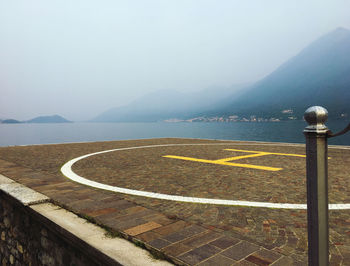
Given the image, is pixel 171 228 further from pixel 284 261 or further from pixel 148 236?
pixel 284 261

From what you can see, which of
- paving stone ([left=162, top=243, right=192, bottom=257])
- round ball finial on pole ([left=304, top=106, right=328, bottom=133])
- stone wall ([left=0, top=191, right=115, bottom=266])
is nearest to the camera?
round ball finial on pole ([left=304, top=106, right=328, bottom=133])

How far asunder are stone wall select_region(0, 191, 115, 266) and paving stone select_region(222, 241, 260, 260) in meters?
1.38

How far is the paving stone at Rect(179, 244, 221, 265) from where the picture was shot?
2.68m

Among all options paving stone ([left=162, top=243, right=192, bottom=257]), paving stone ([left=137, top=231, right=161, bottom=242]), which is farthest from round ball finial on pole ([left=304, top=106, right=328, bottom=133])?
paving stone ([left=137, top=231, right=161, bottom=242])

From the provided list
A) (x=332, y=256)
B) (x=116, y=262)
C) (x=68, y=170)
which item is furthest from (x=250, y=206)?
(x=68, y=170)

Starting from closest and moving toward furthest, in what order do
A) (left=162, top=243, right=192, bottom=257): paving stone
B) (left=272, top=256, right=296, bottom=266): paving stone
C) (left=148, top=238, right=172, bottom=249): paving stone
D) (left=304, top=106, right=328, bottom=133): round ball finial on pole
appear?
(left=304, top=106, right=328, bottom=133): round ball finial on pole, (left=272, top=256, right=296, bottom=266): paving stone, (left=162, top=243, right=192, bottom=257): paving stone, (left=148, top=238, right=172, bottom=249): paving stone

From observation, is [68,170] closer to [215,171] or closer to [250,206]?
[215,171]

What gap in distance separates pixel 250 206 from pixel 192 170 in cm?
350

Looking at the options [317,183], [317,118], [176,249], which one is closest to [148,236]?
[176,249]

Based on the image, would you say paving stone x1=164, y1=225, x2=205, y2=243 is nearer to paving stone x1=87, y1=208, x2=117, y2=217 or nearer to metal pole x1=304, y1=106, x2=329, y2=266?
paving stone x1=87, y1=208, x2=117, y2=217

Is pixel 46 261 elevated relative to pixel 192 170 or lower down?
lower down

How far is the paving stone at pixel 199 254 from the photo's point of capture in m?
2.68

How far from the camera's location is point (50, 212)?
4.21m

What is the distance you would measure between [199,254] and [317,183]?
1.47m
